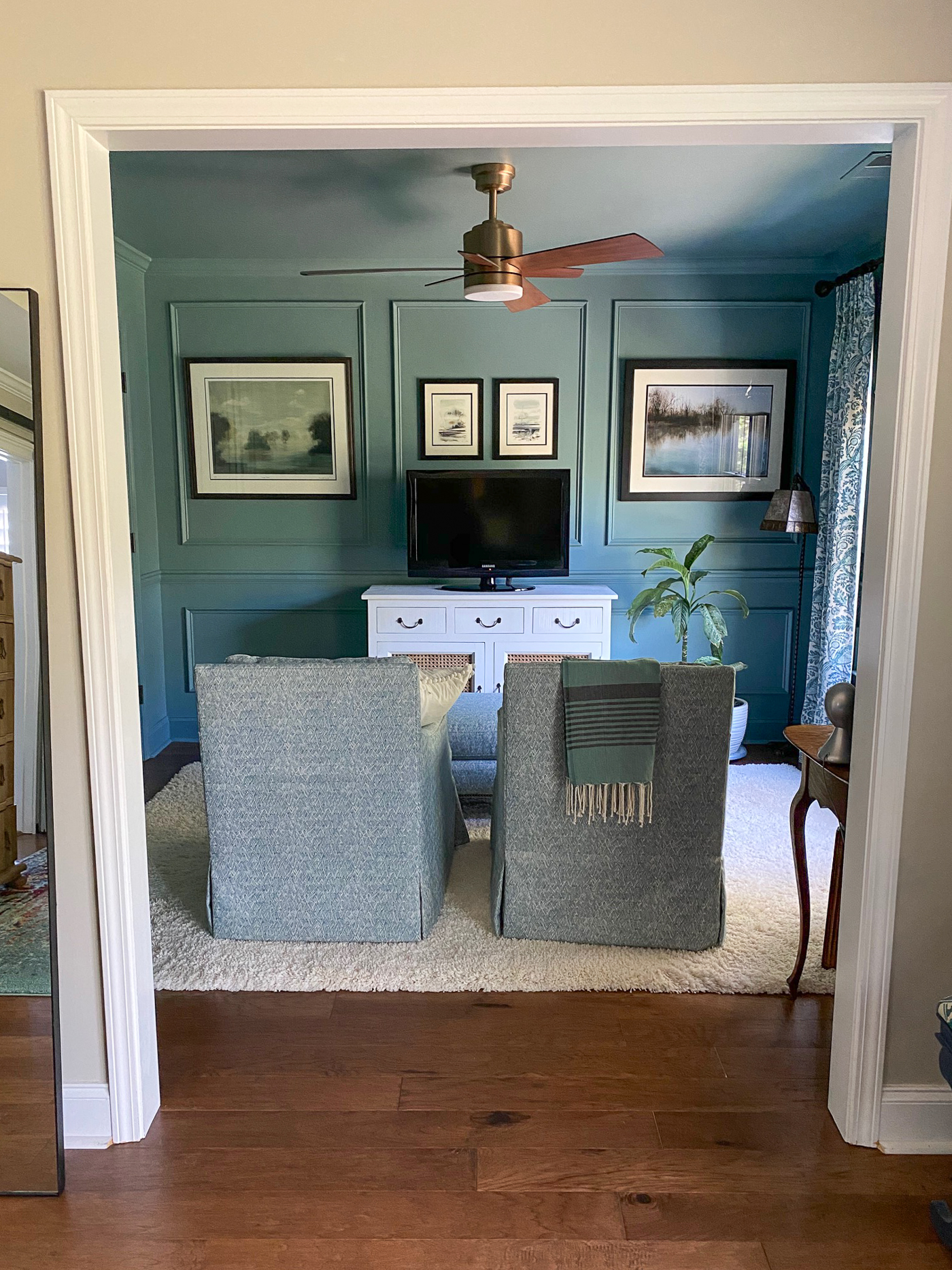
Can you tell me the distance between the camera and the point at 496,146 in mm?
1816

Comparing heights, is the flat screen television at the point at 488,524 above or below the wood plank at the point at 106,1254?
above

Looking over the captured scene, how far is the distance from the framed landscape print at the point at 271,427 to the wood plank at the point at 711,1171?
3766 mm

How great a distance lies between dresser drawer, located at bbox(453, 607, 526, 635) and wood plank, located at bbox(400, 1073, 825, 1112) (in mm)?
2733

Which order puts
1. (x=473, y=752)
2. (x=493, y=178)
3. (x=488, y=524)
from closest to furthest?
(x=493, y=178), (x=473, y=752), (x=488, y=524)

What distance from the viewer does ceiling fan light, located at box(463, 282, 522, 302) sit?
3.50 metres

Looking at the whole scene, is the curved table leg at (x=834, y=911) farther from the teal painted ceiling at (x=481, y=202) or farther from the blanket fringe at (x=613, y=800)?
the teal painted ceiling at (x=481, y=202)

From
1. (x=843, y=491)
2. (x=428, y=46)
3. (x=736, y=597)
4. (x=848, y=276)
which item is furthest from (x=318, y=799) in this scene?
(x=848, y=276)

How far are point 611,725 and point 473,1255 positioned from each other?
1306 mm

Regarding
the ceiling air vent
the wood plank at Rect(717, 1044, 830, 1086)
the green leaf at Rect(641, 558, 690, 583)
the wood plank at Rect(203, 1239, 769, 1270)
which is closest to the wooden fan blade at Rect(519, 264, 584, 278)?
the ceiling air vent

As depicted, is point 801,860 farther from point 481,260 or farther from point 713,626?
point 481,260

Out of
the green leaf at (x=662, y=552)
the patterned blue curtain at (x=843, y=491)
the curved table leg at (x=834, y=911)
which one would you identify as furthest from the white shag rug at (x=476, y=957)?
the green leaf at (x=662, y=552)

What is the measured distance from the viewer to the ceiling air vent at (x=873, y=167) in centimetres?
317

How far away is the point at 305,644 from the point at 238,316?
1831mm

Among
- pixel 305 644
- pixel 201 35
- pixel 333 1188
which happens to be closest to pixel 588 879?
pixel 333 1188
